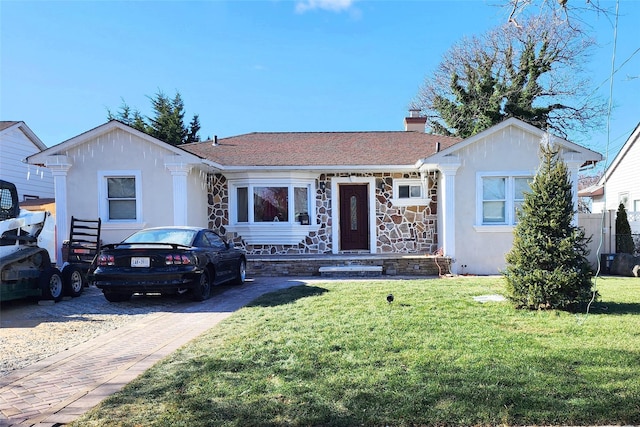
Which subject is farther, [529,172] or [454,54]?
[454,54]

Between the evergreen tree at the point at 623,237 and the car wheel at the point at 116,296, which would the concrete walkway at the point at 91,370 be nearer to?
the car wheel at the point at 116,296

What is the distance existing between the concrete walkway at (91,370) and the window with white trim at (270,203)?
6.32 metres

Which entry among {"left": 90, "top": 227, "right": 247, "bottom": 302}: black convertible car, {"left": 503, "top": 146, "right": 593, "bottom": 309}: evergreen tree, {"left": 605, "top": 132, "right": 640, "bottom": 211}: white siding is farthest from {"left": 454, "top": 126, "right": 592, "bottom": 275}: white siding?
Answer: {"left": 605, "top": 132, "right": 640, "bottom": 211}: white siding

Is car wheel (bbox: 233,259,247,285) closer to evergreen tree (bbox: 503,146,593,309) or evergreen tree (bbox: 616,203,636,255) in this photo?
evergreen tree (bbox: 503,146,593,309)

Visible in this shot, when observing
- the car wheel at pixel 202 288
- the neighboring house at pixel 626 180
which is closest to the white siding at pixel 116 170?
the car wheel at pixel 202 288

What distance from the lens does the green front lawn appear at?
10.9 ft

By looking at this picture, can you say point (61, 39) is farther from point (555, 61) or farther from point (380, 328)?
point (555, 61)

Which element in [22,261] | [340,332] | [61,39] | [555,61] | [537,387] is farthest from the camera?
[555,61]

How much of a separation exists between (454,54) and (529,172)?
18.9m

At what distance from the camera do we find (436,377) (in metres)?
3.99

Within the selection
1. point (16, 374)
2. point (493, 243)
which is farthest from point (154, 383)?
point (493, 243)

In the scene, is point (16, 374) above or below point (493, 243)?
below

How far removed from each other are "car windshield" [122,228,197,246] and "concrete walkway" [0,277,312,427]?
1701 mm

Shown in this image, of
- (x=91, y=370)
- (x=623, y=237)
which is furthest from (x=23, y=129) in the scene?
(x=623, y=237)
